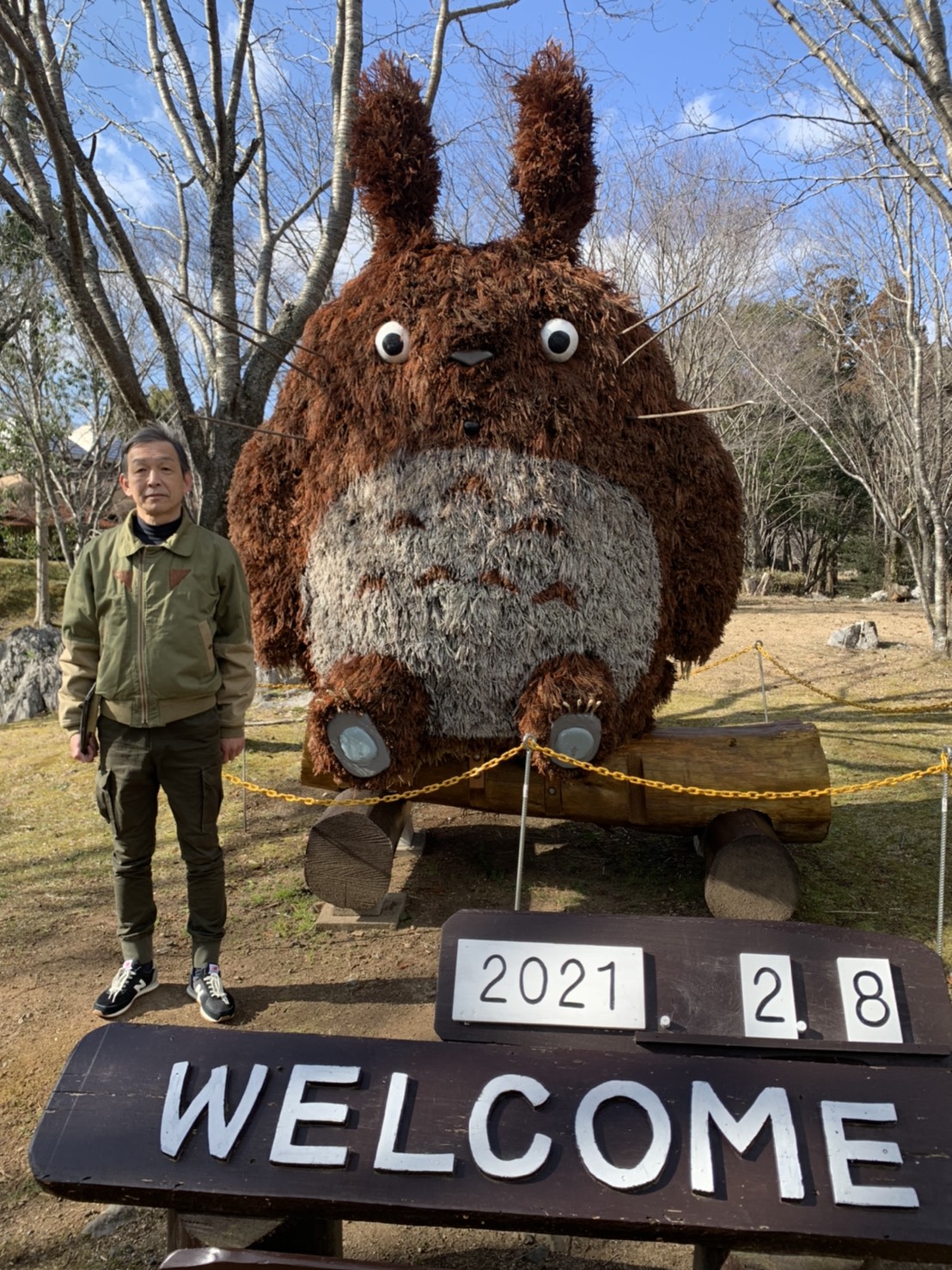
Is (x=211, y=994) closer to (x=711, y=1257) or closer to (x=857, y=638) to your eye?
(x=711, y=1257)

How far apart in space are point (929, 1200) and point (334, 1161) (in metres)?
0.96

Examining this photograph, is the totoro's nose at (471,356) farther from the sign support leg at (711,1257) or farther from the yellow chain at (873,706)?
the yellow chain at (873,706)

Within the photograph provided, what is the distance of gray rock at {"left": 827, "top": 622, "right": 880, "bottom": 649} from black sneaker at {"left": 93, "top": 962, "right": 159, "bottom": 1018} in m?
8.68

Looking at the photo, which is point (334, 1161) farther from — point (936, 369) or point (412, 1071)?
point (936, 369)

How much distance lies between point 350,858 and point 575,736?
3.46 feet

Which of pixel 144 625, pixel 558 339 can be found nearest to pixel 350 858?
pixel 144 625

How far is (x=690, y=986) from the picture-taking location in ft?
6.55

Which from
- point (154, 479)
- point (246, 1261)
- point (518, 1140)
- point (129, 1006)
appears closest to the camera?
point (246, 1261)

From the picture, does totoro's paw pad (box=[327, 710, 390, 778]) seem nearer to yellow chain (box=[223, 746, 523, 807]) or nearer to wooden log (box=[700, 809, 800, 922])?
yellow chain (box=[223, 746, 523, 807])

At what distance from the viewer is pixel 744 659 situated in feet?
31.0

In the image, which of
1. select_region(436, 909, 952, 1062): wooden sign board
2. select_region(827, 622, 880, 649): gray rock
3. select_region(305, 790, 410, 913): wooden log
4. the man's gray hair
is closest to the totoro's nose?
the man's gray hair

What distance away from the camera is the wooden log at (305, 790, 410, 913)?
11.8ft

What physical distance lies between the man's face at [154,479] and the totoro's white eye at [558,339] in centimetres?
136

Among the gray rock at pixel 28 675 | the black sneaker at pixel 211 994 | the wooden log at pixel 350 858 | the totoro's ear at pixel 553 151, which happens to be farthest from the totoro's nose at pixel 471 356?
the gray rock at pixel 28 675
